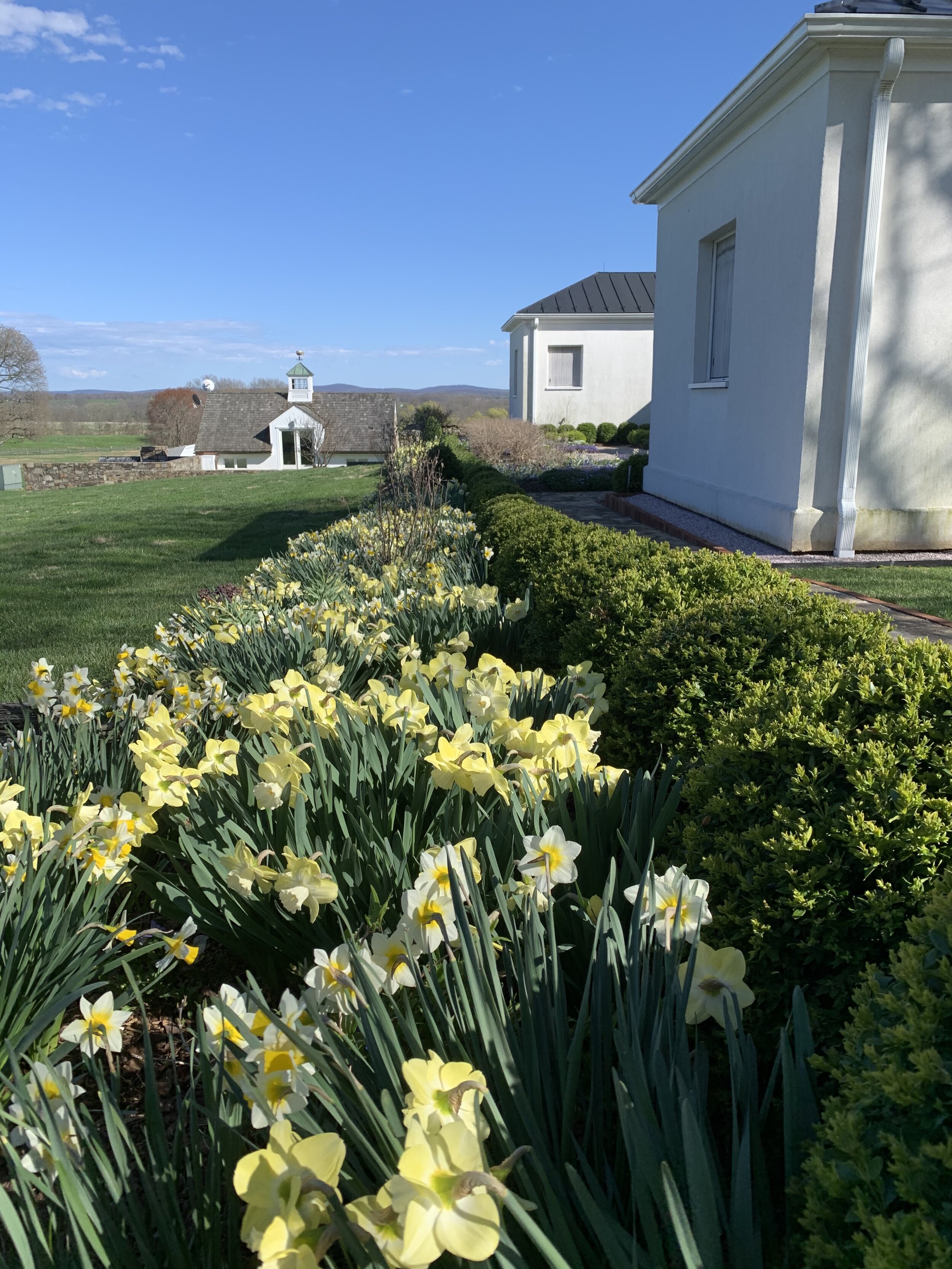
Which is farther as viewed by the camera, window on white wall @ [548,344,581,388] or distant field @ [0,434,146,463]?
distant field @ [0,434,146,463]

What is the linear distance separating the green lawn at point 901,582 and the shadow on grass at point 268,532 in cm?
464

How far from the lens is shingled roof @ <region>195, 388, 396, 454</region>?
5106 cm

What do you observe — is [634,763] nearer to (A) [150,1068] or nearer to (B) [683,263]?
(A) [150,1068]

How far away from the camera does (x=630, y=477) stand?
11.6 metres

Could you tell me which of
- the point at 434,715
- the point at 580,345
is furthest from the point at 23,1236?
the point at 580,345

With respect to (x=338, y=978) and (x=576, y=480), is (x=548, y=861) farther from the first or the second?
(x=576, y=480)

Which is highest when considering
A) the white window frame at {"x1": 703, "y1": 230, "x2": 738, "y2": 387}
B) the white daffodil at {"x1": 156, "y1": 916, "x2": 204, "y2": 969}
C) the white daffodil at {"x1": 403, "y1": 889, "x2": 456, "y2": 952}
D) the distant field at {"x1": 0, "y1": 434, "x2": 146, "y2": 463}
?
the white window frame at {"x1": 703, "y1": 230, "x2": 738, "y2": 387}

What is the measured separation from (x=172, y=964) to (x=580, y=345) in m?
21.5

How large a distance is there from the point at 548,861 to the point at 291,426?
2118 inches

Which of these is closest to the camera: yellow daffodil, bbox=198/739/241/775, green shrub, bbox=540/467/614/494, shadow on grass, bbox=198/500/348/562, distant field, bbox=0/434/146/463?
yellow daffodil, bbox=198/739/241/775

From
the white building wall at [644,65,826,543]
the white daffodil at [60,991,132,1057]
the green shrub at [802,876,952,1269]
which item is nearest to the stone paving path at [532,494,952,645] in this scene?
the white building wall at [644,65,826,543]

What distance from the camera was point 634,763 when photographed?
2.38 m

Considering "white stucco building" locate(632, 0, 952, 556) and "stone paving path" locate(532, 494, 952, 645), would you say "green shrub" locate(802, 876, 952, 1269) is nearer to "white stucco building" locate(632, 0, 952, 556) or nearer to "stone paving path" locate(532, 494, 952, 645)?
"stone paving path" locate(532, 494, 952, 645)

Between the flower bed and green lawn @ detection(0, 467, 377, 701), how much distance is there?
289 centimetres
